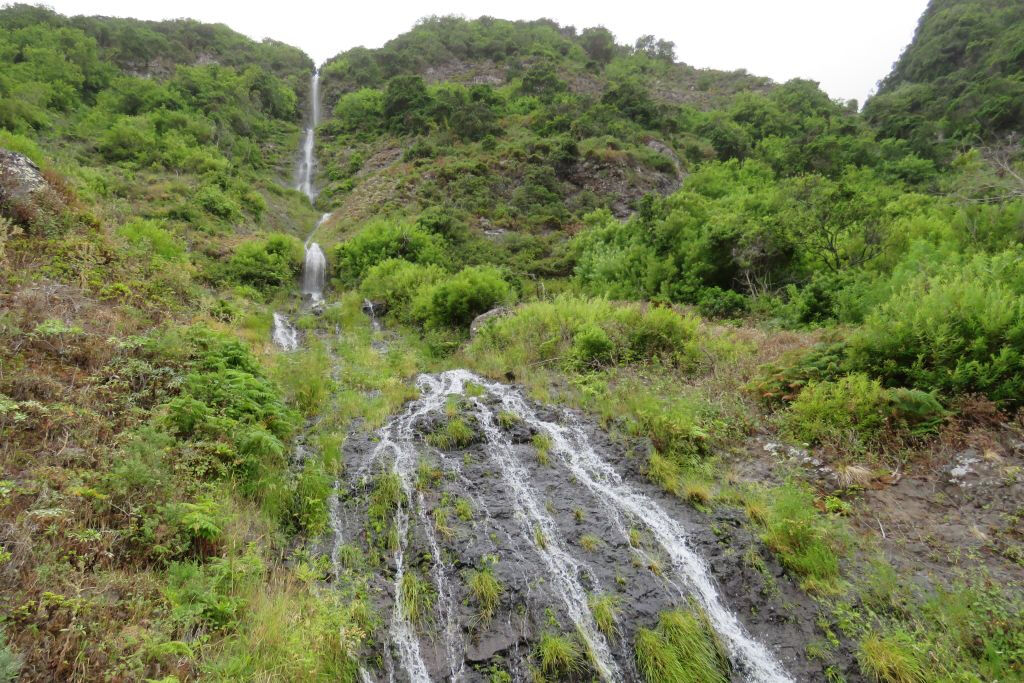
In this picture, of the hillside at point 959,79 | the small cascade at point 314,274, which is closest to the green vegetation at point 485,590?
the small cascade at point 314,274

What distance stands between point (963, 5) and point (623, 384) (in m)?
51.4

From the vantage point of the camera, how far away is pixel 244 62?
41.3 metres

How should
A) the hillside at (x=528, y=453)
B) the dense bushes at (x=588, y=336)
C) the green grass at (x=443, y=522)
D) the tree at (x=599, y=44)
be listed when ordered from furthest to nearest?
the tree at (x=599, y=44), the dense bushes at (x=588, y=336), the green grass at (x=443, y=522), the hillside at (x=528, y=453)

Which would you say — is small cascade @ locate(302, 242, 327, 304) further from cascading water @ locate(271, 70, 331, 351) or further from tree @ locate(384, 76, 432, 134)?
tree @ locate(384, 76, 432, 134)

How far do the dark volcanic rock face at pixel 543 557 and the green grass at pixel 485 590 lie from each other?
3 cm

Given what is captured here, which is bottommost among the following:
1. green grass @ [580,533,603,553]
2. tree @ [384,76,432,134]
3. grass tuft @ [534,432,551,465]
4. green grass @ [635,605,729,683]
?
grass tuft @ [534,432,551,465]

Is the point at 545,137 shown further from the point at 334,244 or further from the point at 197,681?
the point at 197,681

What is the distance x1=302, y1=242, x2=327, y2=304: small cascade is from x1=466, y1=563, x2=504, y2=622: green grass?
13975mm

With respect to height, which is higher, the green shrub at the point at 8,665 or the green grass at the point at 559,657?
the green shrub at the point at 8,665

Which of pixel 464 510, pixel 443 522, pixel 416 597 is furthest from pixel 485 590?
pixel 464 510

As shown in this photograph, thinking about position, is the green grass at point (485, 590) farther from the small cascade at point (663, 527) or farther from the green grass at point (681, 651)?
the small cascade at point (663, 527)

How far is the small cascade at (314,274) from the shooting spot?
57.4 ft

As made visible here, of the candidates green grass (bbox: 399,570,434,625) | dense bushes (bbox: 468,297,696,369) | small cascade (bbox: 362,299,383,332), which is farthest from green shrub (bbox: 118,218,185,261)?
green grass (bbox: 399,570,434,625)

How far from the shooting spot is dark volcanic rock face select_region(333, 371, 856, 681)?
4.14 m
